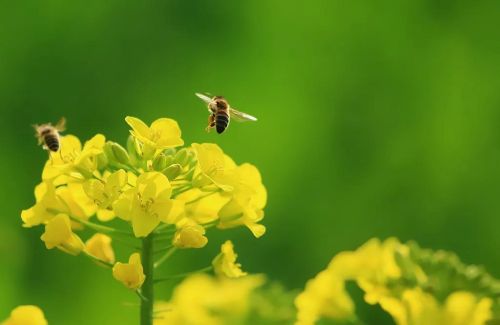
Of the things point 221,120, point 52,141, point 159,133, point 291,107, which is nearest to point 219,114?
point 221,120

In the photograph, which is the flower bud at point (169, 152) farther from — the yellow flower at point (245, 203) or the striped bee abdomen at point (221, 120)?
the striped bee abdomen at point (221, 120)

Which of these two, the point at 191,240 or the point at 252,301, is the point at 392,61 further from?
the point at 191,240

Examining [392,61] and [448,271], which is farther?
[392,61]

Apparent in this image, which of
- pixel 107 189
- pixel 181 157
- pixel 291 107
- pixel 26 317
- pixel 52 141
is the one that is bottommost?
pixel 26 317

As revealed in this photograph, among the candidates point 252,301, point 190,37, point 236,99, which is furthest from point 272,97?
point 252,301

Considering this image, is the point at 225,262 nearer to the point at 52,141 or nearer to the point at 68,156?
the point at 68,156

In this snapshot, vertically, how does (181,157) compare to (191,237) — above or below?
above

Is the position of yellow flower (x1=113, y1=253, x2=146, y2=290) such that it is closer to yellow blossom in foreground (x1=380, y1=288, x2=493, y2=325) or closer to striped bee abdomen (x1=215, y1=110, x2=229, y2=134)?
yellow blossom in foreground (x1=380, y1=288, x2=493, y2=325)

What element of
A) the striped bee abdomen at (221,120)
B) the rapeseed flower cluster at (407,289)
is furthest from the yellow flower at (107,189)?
the striped bee abdomen at (221,120)
